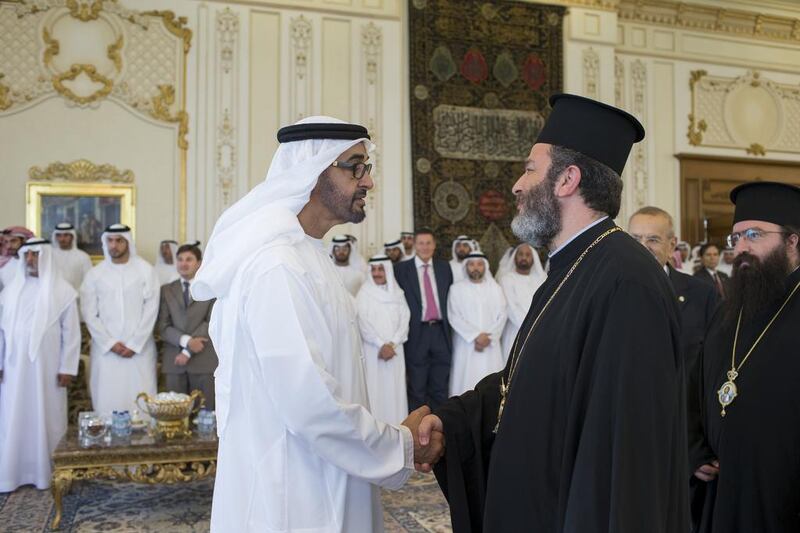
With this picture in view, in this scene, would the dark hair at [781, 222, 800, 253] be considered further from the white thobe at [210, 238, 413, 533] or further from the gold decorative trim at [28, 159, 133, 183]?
the gold decorative trim at [28, 159, 133, 183]

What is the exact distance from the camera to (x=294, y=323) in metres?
1.98

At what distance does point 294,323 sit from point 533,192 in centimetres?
71

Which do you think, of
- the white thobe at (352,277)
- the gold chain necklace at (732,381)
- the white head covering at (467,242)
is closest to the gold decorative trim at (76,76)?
the white thobe at (352,277)

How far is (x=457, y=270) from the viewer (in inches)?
328

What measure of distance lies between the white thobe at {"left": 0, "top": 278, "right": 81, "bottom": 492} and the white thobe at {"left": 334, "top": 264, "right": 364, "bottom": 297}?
286 centimetres

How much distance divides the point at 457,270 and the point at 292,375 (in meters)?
6.45

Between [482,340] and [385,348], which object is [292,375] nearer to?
[385,348]

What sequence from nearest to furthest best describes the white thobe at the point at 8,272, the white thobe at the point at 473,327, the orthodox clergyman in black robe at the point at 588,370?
1. the orthodox clergyman in black robe at the point at 588,370
2. the white thobe at the point at 8,272
3. the white thobe at the point at 473,327

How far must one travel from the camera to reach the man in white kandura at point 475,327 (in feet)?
24.6

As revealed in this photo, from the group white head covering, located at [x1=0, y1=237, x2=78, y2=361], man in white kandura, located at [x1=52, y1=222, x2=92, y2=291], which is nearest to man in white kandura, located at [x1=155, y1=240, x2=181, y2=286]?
man in white kandura, located at [x1=52, y1=222, x2=92, y2=291]

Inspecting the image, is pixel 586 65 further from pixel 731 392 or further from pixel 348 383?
pixel 348 383

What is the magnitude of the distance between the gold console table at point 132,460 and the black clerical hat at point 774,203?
3.38 metres

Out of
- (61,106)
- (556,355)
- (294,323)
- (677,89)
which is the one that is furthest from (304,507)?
(677,89)

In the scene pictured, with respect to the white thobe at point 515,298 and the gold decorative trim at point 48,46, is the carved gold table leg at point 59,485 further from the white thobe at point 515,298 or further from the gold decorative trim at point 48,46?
the gold decorative trim at point 48,46
